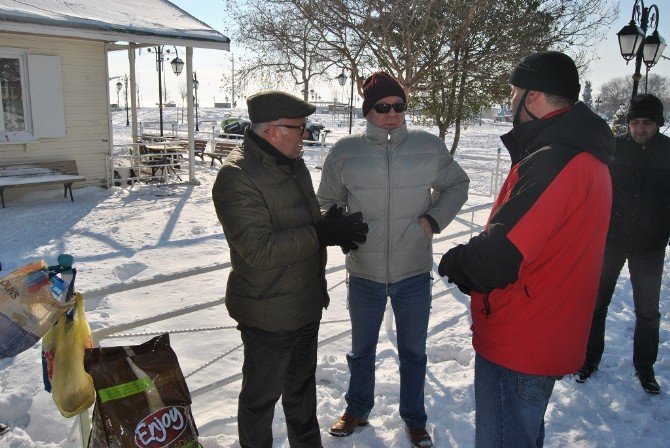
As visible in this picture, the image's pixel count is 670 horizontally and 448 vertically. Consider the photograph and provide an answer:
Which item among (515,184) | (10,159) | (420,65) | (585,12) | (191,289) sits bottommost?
(191,289)

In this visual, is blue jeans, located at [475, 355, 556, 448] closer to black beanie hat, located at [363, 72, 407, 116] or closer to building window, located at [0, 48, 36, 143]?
black beanie hat, located at [363, 72, 407, 116]

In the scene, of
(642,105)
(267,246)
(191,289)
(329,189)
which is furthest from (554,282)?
(191,289)

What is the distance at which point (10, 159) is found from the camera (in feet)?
32.7

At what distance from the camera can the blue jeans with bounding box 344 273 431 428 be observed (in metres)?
2.99

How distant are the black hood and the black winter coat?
77.9 inches

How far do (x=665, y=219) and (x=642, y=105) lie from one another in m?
0.79

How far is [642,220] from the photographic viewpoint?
11.8ft


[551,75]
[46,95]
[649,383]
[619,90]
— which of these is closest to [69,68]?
[46,95]

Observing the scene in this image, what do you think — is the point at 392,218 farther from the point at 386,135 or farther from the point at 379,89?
the point at 379,89

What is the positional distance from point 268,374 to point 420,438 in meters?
1.09

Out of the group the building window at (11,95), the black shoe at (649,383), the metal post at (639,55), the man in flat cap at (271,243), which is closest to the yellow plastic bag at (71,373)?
the man in flat cap at (271,243)

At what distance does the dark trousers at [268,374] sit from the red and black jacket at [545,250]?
93cm

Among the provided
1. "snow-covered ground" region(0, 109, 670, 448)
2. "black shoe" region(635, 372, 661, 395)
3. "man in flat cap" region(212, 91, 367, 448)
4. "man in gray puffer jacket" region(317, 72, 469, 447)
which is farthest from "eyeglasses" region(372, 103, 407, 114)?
"black shoe" region(635, 372, 661, 395)

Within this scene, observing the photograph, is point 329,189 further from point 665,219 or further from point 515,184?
point 665,219
